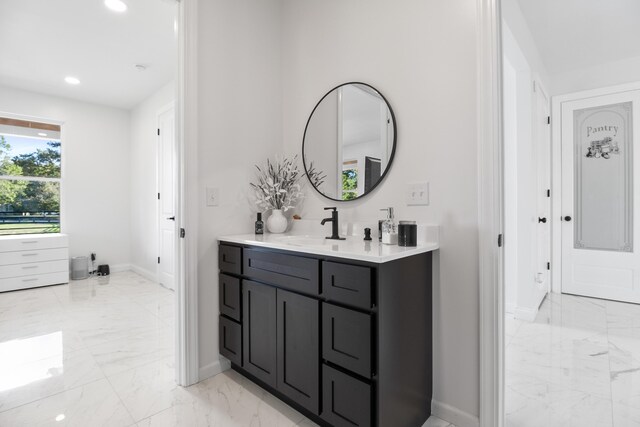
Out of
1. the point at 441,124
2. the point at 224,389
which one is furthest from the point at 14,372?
the point at 441,124

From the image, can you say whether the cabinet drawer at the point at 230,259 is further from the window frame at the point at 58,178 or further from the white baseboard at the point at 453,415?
the window frame at the point at 58,178

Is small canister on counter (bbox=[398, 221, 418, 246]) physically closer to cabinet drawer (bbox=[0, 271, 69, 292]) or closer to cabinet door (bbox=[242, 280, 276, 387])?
cabinet door (bbox=[242, 280, 276, 387])

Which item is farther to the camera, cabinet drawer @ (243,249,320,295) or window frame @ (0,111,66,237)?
window frame @ (0,111,66,237)

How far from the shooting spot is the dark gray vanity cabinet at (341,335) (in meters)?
1.26

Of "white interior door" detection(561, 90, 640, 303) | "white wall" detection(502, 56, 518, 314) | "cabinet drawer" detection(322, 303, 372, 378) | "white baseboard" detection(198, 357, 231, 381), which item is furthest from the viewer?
"white interior door" detection(561, 90, 640, 303)

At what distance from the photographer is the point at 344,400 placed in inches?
52.9

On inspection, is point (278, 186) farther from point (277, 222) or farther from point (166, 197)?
point (166, 197)

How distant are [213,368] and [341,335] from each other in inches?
44.0

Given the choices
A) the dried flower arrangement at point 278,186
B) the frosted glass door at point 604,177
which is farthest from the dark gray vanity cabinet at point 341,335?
the frosted glass door at point 604,177

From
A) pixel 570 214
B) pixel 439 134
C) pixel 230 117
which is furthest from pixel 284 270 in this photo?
pixel 570 214

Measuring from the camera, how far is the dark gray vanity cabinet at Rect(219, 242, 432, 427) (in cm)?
126

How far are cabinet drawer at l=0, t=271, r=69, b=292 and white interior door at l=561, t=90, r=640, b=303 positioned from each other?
6.38 m

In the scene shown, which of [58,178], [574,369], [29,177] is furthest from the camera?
[58,178]

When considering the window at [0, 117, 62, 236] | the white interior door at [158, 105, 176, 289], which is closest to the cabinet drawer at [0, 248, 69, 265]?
the window at [0, 117, 62, 236]
